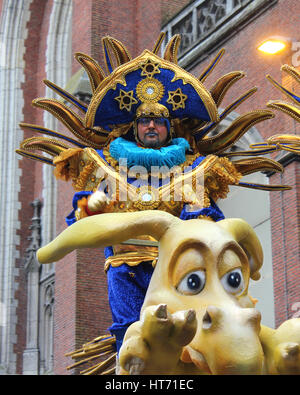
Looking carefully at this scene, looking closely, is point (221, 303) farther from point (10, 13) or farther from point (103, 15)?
point (10, 13)

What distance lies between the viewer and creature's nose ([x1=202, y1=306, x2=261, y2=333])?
177 inches

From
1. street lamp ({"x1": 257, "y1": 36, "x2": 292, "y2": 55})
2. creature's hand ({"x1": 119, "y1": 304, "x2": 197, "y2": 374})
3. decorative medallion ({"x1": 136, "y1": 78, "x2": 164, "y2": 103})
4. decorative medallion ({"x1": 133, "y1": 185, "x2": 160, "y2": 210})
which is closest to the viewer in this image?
creature's hand ({"x1": 119, "y1": 304, "x2": 197, "y2": 374})

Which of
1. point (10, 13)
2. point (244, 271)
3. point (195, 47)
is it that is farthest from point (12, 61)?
point (244, 271)

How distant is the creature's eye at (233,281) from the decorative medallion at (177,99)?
1.73 m

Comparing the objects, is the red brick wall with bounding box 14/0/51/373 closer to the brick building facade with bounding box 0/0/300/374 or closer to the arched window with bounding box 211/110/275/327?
the brick building facade with bounding box 0/0/300/374

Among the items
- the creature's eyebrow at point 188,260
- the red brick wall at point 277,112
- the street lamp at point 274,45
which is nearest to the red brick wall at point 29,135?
the red brick wall at point 277,112

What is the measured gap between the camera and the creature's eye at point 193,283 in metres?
4.76

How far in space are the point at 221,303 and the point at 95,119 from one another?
83.1 inches

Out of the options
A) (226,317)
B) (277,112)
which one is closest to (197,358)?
(226,317)

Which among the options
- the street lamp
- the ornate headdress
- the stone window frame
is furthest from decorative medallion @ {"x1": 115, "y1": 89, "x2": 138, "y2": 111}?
the stone window frame

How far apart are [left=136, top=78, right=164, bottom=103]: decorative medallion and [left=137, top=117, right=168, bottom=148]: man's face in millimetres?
140

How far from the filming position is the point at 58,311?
16.2 m

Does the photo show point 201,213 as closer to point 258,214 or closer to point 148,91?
point 148,91

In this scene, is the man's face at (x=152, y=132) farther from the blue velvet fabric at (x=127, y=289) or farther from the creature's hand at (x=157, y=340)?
the creature's hand at (x=157, y=340)
